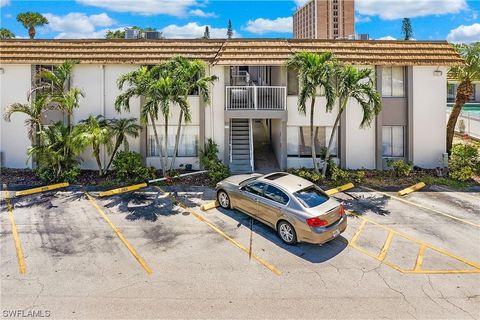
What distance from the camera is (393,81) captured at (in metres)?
18.0

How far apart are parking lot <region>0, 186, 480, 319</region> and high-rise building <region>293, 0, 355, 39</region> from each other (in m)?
151

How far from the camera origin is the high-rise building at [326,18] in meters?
150

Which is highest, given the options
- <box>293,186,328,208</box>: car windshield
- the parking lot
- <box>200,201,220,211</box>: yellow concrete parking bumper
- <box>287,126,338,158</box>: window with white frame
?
<box>287,126,338,158</box>: window with white frame

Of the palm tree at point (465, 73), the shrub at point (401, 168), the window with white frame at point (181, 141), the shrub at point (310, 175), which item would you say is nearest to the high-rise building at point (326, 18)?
the palm tree at point (465, 73)

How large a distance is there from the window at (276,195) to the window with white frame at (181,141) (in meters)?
8.18

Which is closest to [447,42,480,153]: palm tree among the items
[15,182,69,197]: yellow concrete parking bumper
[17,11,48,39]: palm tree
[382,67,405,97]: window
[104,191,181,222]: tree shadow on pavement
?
[382,67,405,97]: window

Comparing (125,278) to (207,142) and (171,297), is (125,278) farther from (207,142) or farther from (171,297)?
(207,142)

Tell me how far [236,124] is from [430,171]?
35.2 ft

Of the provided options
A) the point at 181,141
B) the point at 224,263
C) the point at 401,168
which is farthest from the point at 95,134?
the point at 401,168

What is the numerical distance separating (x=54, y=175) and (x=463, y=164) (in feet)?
64.5

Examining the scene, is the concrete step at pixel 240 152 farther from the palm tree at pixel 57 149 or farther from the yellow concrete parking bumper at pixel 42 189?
the yellow concrete parking bumper at pixel 42 189

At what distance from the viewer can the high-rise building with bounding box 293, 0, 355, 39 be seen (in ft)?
492

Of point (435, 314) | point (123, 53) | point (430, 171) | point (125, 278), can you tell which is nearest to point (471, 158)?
point (430, 171)

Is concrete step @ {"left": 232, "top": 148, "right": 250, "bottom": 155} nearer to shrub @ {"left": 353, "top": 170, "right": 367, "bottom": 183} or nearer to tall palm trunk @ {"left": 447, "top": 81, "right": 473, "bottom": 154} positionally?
shrub @ {"left": 353, "top": 170, "right": 367, "bottom": 183}
